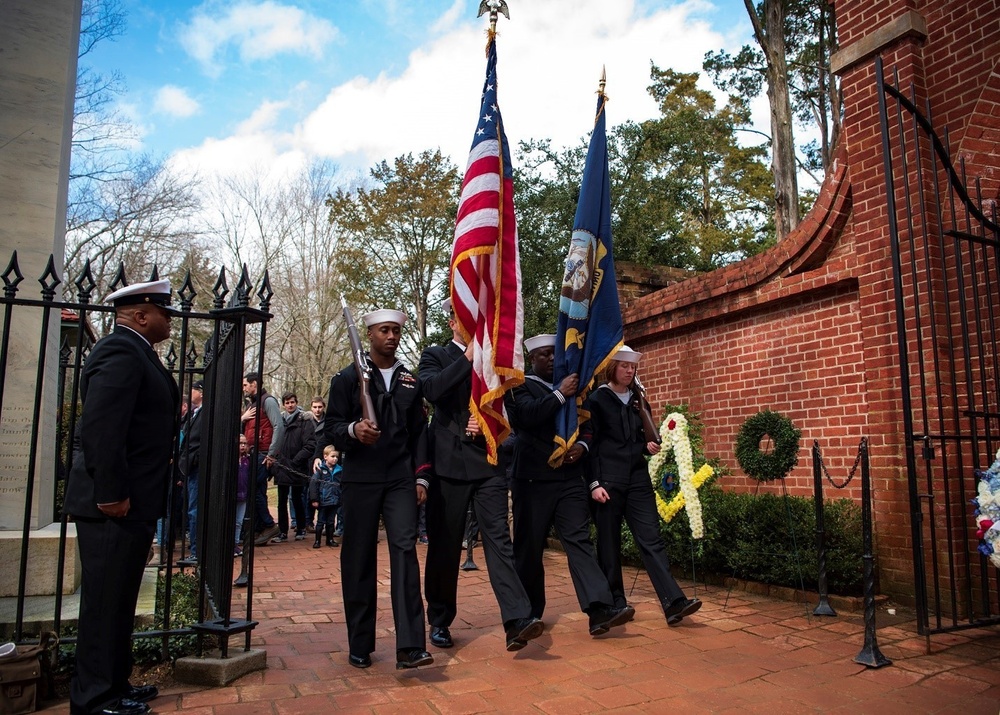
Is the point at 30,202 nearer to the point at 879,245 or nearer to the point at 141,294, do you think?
the point at 141,294

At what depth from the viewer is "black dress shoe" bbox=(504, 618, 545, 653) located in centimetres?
431

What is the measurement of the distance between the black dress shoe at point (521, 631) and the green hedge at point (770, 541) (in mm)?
2535

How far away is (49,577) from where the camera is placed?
4.78 metres

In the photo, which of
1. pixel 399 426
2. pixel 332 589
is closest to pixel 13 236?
pixel 399 426

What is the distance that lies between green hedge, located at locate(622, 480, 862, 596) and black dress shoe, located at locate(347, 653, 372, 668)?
316 centimetres

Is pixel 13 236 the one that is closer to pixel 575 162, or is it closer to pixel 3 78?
pixel 3 78

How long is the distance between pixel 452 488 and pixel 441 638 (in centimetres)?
96

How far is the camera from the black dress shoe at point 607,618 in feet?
16.0

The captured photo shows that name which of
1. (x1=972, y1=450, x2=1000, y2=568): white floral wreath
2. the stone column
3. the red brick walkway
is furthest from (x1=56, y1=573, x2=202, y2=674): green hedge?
(x1=972, y1=450, x2=1000, y2=568): white floral wreath

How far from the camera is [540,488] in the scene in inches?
209

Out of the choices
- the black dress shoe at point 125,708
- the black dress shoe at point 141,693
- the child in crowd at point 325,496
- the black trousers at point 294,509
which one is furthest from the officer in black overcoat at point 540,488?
the black trousers at point 294,509

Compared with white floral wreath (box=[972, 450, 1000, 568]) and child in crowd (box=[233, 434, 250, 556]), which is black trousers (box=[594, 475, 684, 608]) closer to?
white floral wreath (box=[972, 450, 1000, 568])

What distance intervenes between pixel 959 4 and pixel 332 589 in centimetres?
702

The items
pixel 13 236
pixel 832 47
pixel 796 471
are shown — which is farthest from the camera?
pixel 832 47
